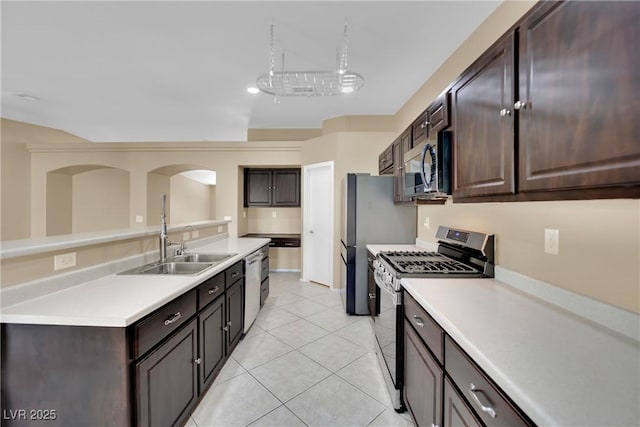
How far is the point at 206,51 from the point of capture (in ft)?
8.15

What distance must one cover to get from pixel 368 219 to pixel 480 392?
2363mm

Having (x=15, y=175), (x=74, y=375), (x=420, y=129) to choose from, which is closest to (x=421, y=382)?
(x=74, y=375)

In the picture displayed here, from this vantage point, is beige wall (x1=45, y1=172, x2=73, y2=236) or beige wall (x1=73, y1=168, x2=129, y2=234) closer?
beige wall (x1=45, y1=172, x2=73, y2=236)

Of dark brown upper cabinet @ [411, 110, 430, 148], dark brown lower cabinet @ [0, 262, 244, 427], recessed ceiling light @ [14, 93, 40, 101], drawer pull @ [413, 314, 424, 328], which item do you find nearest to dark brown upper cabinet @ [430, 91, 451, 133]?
dark brown upper cabinet @ [411, 110, 430, 148]

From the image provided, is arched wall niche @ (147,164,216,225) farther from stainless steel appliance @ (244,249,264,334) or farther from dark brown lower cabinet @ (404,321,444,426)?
dark brown lower cabinet @ (404,321,444,426)

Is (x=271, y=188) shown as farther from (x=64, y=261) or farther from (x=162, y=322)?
(x=162, y=322)

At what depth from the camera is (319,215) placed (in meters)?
4.48

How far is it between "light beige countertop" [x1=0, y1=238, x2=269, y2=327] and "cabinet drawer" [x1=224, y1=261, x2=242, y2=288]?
0.45 m

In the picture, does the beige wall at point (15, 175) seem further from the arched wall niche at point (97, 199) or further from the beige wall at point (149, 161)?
the arched wall niche at point (97, 199)

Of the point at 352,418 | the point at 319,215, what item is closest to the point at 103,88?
the point at 319,215

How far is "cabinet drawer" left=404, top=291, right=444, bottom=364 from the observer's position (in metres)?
1.17

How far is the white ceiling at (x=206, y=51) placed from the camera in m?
1.96

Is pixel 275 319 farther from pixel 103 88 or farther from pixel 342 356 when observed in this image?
pixel 103 88

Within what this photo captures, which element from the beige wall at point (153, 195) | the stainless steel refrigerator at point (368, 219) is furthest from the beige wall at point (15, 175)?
the stainless steel refrigerator at point (368, 219)
